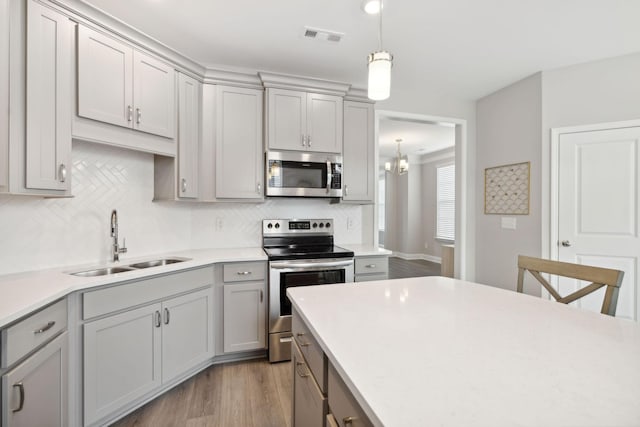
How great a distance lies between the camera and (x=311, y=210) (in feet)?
10.6

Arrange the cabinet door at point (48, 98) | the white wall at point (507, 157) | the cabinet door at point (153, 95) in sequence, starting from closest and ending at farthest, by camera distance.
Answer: the cabinet door at point (48, 98)
the cabinet door at point (153, 95)
the white wall at point (507, 157)

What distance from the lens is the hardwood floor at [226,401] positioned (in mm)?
1813

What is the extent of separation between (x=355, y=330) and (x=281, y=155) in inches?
83.4

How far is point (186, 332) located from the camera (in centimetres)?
218

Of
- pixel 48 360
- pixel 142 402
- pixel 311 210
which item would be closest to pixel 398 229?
pixel 311 210

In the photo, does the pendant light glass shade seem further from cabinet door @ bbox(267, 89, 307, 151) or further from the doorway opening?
the doorway opening

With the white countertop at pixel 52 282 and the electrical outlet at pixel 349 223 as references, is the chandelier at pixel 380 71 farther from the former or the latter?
the electrical outlet at pixel 349 223

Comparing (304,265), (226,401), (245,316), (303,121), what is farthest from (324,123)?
(226,401)

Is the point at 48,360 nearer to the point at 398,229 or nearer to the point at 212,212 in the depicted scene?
the point at 212,212

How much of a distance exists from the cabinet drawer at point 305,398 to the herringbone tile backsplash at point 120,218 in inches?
69.4

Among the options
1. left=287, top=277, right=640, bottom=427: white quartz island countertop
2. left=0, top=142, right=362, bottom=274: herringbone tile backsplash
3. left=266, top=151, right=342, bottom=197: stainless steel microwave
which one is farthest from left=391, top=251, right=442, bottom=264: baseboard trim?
left=287, top=277, right=640, bottom=427: white quartz island countertop

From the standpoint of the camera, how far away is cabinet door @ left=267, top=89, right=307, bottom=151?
9.07ft

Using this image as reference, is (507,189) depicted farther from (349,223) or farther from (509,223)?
(349,223)

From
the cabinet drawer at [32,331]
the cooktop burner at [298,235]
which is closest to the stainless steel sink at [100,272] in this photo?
the cabinet drawer at [32,331]
